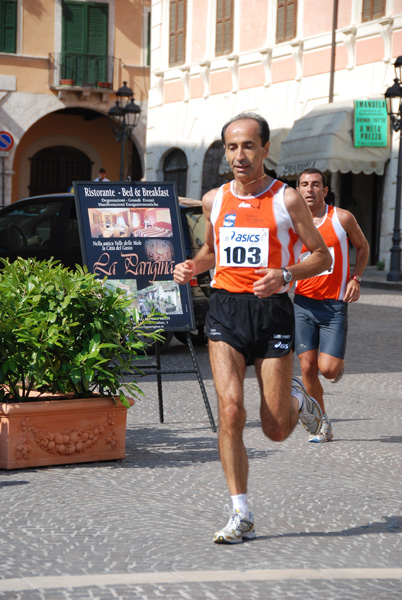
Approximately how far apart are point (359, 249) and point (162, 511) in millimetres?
2956

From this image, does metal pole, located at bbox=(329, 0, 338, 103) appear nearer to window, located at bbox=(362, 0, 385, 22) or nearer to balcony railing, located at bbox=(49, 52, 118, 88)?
window, located at bbox=(362, 0, 385, 22)

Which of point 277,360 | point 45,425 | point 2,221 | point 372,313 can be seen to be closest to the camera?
point 277,360

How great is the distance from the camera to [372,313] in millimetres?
17609

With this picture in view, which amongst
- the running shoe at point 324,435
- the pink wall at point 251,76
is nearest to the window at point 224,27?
the pink wall at point 251,76

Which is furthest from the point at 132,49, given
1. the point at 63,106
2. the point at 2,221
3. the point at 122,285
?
the point at 122,285

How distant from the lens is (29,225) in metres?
13.4

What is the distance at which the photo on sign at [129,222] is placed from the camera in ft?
27.7

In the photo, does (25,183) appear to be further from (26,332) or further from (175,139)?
(26,332)

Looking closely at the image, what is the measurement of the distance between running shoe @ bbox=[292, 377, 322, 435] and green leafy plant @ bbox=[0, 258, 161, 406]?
1.29 m

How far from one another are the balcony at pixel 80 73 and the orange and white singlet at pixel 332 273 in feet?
109

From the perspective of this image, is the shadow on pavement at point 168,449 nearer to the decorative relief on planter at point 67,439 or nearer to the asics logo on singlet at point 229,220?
the decorative relief on planter at point 67,439

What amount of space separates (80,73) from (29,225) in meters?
27.9

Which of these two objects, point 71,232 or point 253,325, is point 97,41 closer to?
point 71,232

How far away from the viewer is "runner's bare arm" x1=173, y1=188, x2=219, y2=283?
18.2 ft
